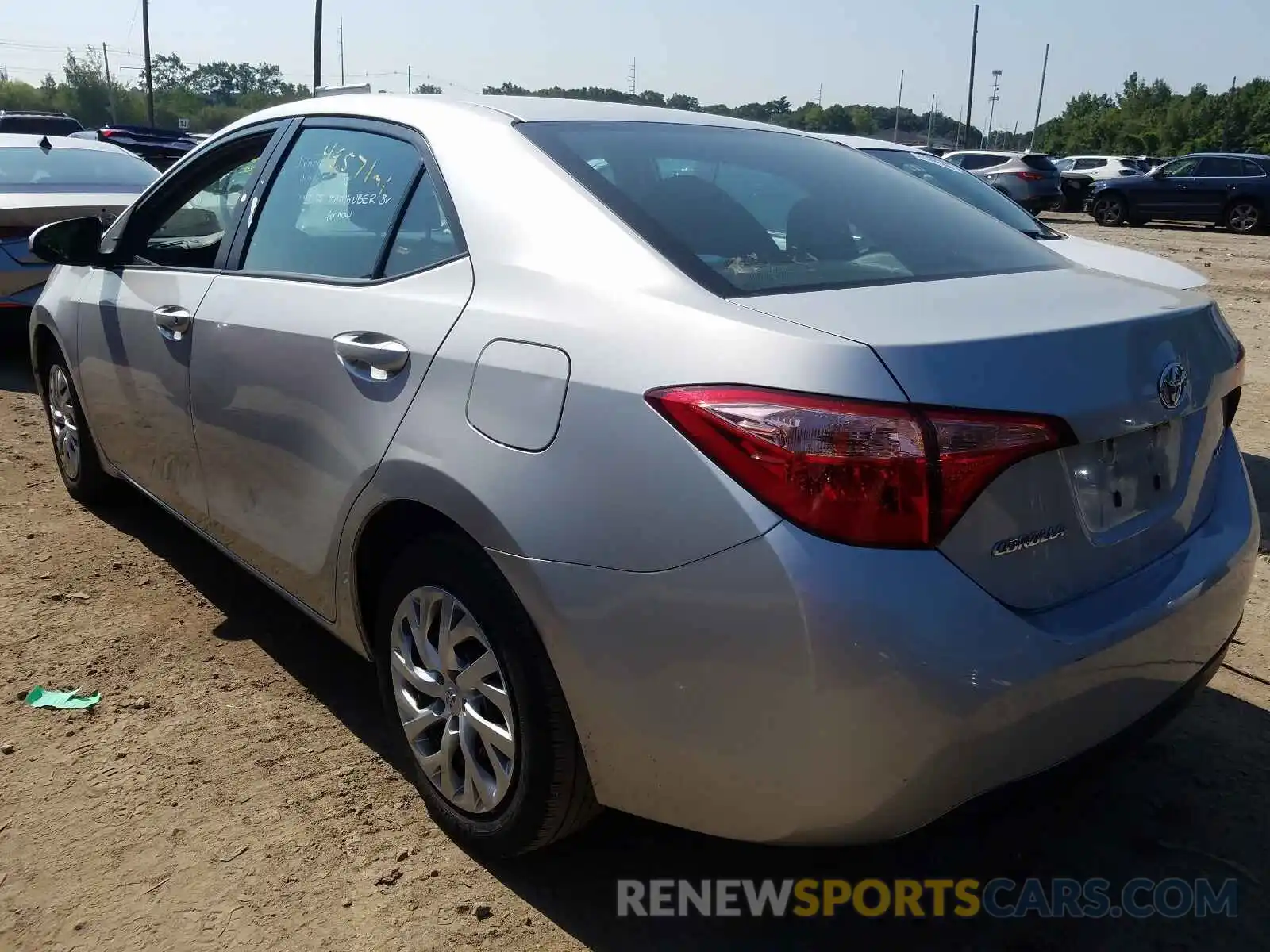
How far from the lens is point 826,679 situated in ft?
5.41

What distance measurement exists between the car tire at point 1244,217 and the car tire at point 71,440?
2292cm

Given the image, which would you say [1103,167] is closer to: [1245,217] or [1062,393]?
[1245,217]

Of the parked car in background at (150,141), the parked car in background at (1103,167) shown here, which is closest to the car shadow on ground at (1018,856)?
the parked car in background at (150,141)

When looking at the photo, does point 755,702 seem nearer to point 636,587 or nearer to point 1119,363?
point 636,587

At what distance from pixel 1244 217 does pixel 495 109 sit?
922 inches

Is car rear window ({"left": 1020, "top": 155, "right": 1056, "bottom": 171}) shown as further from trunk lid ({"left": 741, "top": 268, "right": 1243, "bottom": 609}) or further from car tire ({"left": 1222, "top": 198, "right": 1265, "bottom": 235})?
trunk lid ({"left": 741, "top": 268, "right": 1243, "bottom": 609})

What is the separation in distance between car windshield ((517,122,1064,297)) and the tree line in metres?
38.6

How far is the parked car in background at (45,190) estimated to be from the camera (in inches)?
266

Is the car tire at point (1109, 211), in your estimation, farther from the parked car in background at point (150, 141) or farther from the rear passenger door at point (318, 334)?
the rear passenger door at point (318, 334)

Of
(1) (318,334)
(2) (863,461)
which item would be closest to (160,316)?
(1) (318,334)

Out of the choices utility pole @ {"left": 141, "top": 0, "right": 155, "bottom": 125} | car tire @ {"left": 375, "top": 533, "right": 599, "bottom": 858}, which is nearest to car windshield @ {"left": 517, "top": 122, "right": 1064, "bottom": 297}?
car tire @ {"left": 375, "top": 533, "right": 599, "bottom": 858}

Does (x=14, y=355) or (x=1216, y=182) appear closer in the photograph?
(x=14, y=355)

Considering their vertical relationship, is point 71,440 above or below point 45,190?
below

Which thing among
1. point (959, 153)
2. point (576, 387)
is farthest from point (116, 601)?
point (959, 153)
